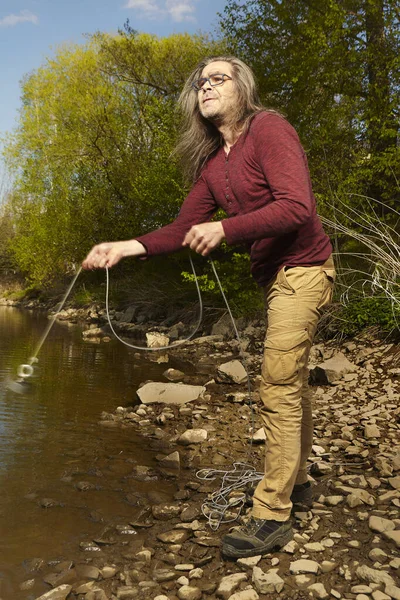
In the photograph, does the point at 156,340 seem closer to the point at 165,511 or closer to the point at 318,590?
the point at 165,511

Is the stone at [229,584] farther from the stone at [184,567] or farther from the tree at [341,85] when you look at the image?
the tree at [341,85]

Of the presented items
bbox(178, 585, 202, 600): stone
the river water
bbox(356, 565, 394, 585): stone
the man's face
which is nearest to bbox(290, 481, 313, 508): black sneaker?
bbox(356, 565, 394, 585): stone

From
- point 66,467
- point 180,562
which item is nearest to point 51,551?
point 180,562

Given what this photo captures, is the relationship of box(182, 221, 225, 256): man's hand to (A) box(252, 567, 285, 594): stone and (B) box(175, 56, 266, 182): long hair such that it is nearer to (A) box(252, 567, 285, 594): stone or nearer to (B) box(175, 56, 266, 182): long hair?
(B) box(175, 56, 266, 182): long hair

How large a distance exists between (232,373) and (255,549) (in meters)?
4.82

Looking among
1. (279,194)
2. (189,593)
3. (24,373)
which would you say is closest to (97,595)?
(189,593)

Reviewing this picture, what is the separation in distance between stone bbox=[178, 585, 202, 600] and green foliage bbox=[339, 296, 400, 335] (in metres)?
5.23

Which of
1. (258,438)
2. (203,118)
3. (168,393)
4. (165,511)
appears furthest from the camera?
(168,393)

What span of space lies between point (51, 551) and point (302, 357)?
1.77m

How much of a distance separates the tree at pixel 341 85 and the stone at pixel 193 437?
782 centimetres

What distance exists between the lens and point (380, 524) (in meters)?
3.18

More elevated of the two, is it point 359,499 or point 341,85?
point 341,85

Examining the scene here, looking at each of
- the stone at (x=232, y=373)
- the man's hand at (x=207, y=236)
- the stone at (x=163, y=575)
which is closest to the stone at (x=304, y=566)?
the stone at (x=163, y=575)

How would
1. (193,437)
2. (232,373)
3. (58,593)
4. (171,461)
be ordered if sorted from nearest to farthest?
(58,593) < (171,461) < (193,437) < (232,373)
